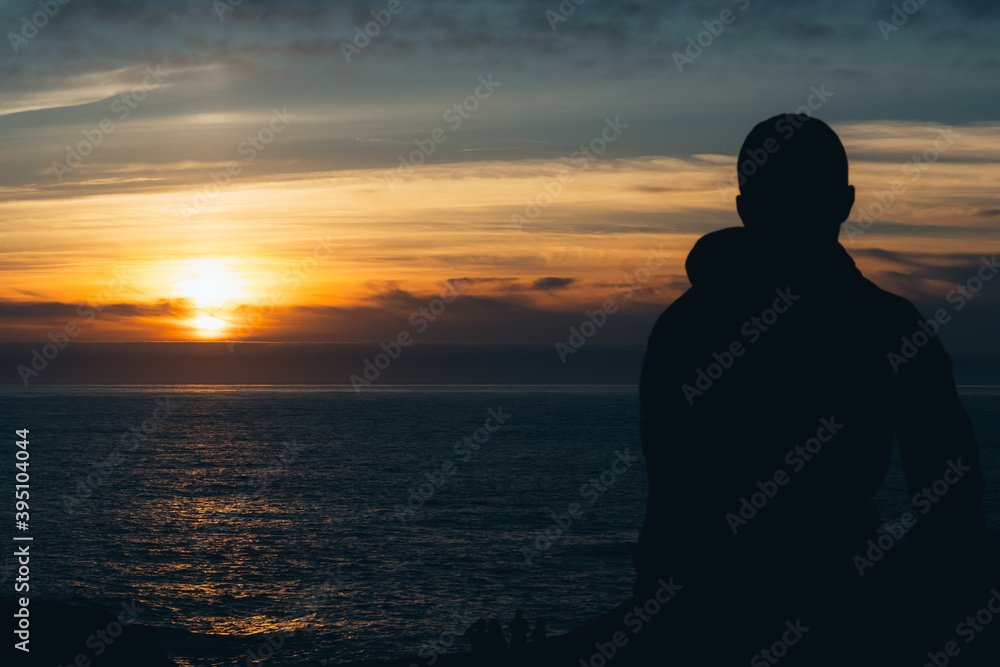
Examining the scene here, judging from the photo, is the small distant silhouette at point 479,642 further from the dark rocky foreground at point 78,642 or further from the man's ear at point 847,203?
the man's ear at point 847,203

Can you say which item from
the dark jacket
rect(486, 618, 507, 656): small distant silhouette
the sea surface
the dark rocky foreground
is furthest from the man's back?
the sea surface

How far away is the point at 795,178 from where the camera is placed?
221 cm

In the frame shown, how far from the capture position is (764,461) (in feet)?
7.22

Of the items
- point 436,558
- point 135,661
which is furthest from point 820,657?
point 436,558

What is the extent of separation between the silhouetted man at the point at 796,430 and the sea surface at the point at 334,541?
98.3 ft

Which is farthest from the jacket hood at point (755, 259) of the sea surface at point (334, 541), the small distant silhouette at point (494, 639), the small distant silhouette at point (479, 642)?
the sea surface at point (334, 541)

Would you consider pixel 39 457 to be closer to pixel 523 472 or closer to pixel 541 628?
pixel 523 472

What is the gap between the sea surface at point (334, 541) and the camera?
34656 mm

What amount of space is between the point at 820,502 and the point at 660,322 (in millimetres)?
627

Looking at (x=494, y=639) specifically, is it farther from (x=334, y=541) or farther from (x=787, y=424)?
(x=334, y=541)

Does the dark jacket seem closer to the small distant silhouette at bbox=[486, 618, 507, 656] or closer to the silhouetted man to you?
the silhouetted man

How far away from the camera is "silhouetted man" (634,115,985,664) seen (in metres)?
2.05

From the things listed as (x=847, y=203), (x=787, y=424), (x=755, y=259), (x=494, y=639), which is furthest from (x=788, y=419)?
(x=494, y=639)

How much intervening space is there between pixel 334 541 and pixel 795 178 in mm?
54109
